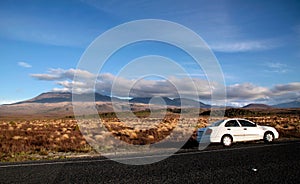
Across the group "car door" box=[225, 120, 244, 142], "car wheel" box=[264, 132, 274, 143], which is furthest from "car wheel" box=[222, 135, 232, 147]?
"car wheel" box=[264, 132, 274, 143]

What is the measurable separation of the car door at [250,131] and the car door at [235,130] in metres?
0.25

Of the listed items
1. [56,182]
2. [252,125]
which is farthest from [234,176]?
[252,125]

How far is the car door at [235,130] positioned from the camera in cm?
1658

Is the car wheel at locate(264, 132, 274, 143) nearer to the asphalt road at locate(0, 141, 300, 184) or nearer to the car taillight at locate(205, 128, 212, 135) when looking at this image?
the car taillight at locate(205, 128, 212, 135)

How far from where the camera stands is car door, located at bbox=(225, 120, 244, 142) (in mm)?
16578

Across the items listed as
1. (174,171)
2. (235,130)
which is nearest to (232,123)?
(235,130)

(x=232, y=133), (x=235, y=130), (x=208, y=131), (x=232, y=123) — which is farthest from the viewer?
(x=232, y=123)

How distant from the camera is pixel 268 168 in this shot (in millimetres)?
8992

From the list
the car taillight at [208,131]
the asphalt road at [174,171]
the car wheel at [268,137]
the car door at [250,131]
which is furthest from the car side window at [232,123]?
the asphalt road at [174,171]

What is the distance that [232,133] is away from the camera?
16.6m

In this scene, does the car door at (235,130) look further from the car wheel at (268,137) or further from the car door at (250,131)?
the car wheel at (268,137)

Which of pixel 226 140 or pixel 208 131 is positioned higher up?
pixel 208 131

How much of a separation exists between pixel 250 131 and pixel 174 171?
9.55m

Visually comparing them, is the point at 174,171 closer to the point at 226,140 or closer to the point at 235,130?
the point at 226,140
